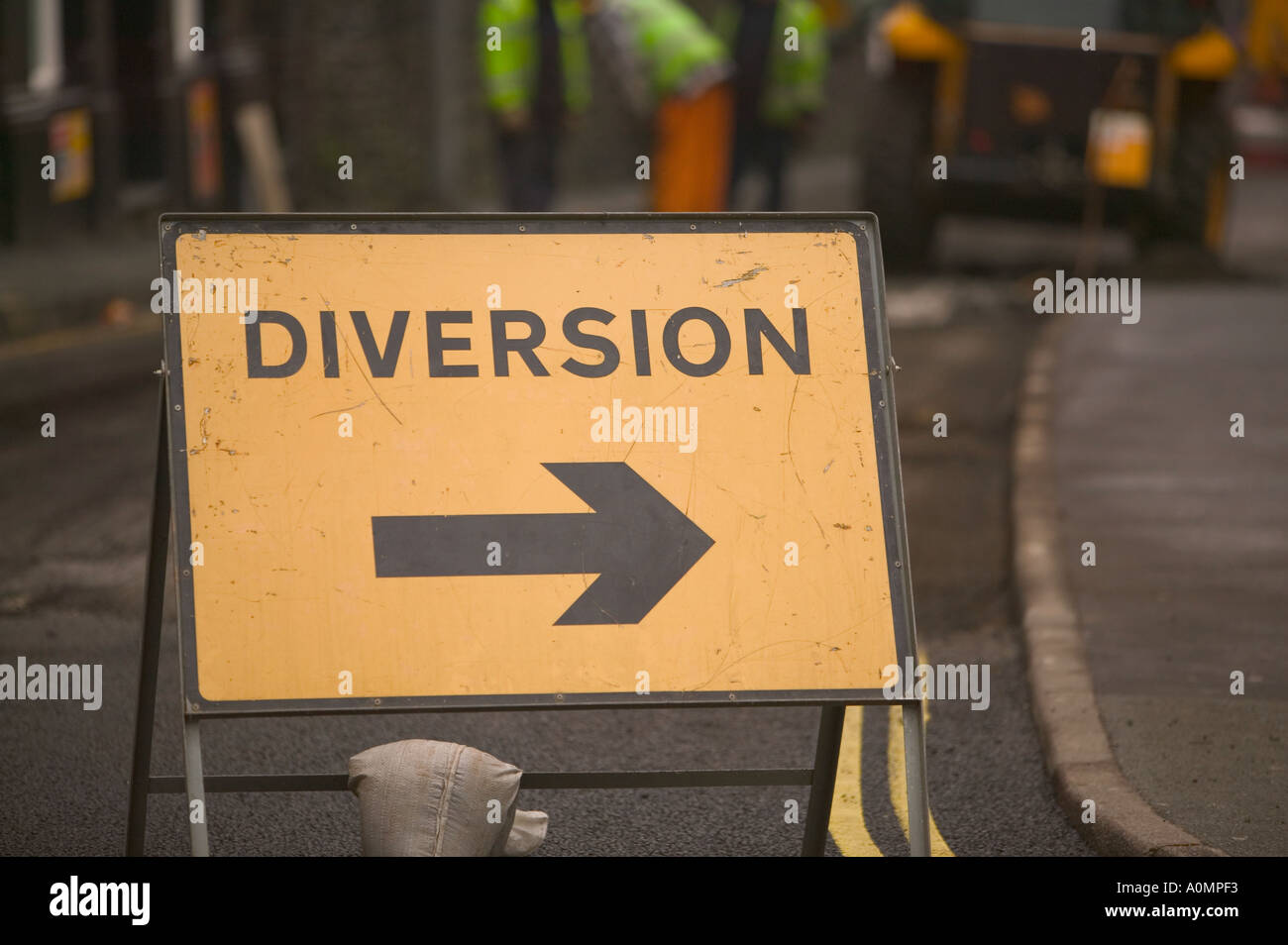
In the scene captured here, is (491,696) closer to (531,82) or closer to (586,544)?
(586,544)

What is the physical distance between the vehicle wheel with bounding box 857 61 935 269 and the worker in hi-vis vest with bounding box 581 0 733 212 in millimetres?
1189

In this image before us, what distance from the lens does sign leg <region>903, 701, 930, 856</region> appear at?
4.01m

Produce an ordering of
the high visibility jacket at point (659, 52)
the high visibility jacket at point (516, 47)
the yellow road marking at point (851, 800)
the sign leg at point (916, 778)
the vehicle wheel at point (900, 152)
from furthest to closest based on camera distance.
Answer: the vehicle wheel at point (900, 152) < the high visibility jacket at point (659, 52) < the high visibility jacket at point (516, 47) < the yellow road marking at point (851, 800) < the sign leg at point (916, 778)

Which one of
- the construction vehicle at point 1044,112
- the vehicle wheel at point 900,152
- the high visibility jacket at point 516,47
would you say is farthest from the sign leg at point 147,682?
the vehicle wheel at point 900,152

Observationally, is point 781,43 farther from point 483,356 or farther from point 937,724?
point 483,356

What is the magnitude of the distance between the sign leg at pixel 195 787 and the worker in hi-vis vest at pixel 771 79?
12533mm

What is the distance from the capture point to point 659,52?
14906mm

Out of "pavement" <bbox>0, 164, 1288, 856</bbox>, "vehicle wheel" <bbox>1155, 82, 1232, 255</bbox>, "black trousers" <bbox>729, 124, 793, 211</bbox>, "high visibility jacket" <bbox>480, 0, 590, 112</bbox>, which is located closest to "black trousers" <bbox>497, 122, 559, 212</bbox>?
"high visibility jacket" <bbox>480, 0, 590, 112</bbox>

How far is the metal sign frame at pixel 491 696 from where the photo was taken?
394 cm

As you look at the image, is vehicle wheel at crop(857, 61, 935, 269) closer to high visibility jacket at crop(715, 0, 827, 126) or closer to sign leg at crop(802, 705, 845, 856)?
high visibility jacket at crop(715, 0, 827, 126)

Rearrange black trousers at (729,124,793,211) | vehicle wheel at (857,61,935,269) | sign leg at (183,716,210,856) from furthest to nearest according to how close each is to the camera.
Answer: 1. black trousers at (729,124,793,211)
2. vehicle wheel at (857,61,935,269)
3. sign leg at (183,716,210,856)

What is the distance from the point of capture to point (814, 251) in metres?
4.20

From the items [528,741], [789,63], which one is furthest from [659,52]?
[528,741]

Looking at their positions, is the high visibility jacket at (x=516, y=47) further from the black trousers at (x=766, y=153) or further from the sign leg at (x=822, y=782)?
the sign leg at (x=822, y=782)
